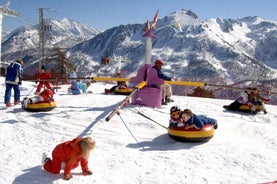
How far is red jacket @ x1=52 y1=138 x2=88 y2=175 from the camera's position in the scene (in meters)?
5.29

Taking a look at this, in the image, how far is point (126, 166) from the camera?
6145 millimetres

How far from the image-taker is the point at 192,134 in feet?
24.2

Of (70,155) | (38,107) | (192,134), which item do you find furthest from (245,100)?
(70,155)

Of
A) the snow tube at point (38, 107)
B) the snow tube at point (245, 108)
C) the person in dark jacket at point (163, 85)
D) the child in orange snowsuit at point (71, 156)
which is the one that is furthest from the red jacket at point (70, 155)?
the snow tube at point (245, 108)

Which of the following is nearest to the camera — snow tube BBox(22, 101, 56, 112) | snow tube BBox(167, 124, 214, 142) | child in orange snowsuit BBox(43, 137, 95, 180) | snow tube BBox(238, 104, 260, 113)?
child in orange snowsuit BBox(43, 137, 95, 180)

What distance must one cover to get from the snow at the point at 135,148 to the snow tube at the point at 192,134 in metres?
Result: 0.17

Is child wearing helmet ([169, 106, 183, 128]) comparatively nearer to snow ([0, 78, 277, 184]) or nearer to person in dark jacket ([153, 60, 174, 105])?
snow ([0, 78, 277, 184])

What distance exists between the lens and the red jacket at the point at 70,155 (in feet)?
17.4

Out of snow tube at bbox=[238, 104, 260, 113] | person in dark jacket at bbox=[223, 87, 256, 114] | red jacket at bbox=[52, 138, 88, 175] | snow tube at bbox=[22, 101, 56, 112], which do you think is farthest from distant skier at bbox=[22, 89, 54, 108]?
snow tube at bbox=[238, 104, 260, 113]

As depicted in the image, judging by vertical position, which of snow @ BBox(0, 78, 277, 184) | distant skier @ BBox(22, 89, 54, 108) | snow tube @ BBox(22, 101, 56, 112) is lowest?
snow @ BBox(0, 78, 277, 184)

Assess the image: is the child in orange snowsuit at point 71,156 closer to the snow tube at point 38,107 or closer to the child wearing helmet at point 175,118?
the child wearing helmet at point 175,118

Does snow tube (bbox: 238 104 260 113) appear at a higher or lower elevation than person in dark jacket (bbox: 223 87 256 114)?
lower

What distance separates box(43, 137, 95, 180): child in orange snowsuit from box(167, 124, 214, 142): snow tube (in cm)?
267

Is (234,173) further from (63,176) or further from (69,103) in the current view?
(69,103)
